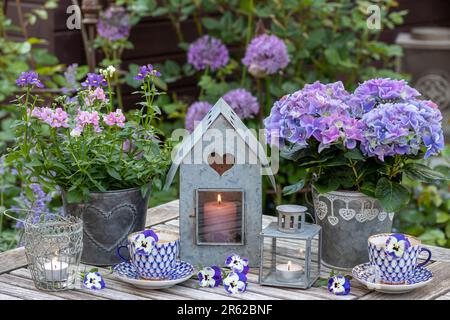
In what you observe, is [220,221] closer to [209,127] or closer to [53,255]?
[209,127]

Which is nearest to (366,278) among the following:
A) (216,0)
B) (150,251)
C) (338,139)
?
(338,139)

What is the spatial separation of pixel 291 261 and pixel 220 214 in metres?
0.20

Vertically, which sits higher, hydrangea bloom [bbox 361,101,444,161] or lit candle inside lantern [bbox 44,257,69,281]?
hydrangea bloom [bbox 361,101,444,161]

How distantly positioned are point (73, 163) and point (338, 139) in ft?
2.03

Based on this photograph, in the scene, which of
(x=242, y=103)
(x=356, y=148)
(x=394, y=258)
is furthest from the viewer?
(x=242, y=103)

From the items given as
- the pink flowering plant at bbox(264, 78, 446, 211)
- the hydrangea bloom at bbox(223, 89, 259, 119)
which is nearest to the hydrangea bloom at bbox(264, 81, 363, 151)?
the pink flowering plant at bbox(264, 78, 446, 211)

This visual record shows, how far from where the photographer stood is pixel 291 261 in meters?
2.03

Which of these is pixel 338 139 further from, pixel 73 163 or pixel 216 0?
pixel 216 0

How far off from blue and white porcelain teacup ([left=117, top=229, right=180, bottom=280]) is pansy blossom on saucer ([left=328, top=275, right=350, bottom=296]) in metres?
0.36

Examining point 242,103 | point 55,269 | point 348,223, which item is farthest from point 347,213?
point 242,103

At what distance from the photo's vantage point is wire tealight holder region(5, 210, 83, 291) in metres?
1.93

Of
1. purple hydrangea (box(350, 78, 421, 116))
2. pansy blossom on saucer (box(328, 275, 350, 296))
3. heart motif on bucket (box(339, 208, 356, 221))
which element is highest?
purple hydrangea (box(350, 78, 421, 116))

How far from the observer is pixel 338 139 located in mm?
2000

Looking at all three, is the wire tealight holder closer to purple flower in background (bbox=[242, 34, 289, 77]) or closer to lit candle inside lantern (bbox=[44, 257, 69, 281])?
lit candle inside lantern (bbox=[44, 257, 69, 281])
